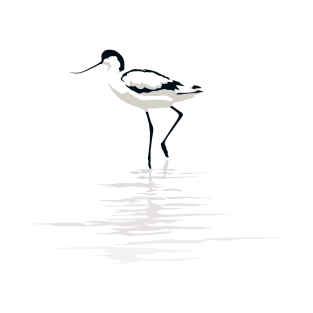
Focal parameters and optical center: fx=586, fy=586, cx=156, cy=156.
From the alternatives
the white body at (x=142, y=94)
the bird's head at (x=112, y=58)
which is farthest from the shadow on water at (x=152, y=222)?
the bird's head at (x=112, y=58)

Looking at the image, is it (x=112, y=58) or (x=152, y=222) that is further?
(x=112, y=58)

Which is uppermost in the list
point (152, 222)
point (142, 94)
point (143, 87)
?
point (143, 87)

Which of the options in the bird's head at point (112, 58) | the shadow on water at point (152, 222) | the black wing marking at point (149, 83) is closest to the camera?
the shadow on water at point (152, 222)

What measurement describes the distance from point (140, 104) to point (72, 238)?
15.8 feet

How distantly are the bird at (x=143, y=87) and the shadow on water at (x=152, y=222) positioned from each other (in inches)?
74.5

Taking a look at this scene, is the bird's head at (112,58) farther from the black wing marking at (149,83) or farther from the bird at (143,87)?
the black wing marking at (149,83)

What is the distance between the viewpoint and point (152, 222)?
6.64m

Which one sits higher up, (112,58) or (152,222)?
(112,58)

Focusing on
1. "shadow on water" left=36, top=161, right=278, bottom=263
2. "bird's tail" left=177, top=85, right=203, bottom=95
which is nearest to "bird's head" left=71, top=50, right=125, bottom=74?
"bird's tail" left=177, top=85, right=203, bottom=95

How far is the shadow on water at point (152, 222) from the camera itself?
18.3 ft

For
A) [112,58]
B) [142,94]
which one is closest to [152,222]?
[142,94]

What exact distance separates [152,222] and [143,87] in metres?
4.18

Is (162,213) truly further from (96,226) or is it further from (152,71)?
(152,71)

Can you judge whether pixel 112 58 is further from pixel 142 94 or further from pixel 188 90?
pixel 188 90
